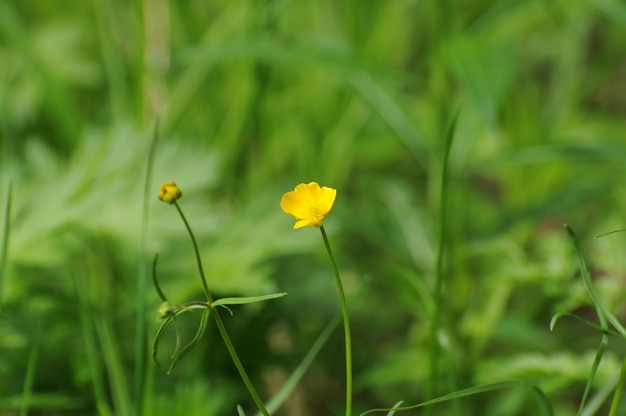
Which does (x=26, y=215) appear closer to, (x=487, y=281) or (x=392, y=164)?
(x=487, y=281)

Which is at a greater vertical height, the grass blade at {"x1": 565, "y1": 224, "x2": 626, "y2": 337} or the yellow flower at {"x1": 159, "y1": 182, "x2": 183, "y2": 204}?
the yellow flower at {"x1": 159, "y1": 182, "x2": 183, "y2": 204}

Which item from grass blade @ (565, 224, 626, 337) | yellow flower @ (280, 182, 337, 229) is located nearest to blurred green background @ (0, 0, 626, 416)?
grass blade @ (565, 224, 626, 337)

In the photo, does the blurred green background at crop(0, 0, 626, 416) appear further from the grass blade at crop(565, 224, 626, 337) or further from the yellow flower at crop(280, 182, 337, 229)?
the yellow flower at crop(280, 182, 337, 229)

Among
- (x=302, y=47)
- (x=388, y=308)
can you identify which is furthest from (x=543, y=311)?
(x=302, y=47)

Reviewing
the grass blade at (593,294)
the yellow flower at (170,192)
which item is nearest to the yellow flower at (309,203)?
the yellow flower at (170,192)

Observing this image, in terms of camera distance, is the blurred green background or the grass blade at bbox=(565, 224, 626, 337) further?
the blurred green background

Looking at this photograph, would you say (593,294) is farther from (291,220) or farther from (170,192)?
(291,220)

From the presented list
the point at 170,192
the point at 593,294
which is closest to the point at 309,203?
the point at 170,192
